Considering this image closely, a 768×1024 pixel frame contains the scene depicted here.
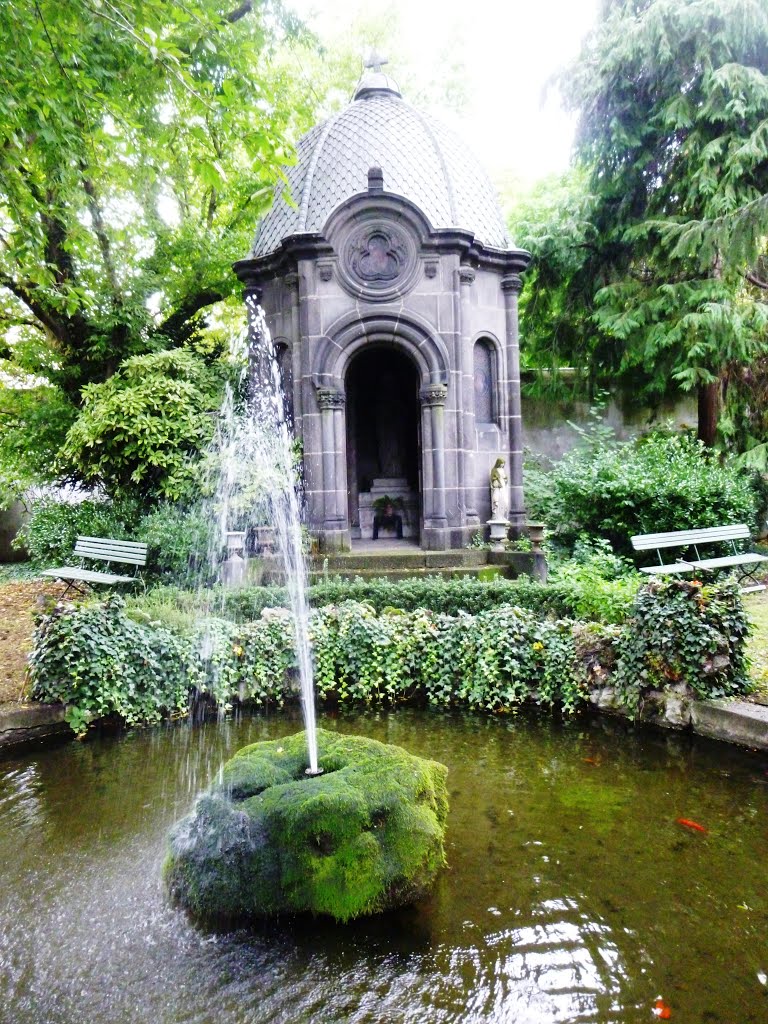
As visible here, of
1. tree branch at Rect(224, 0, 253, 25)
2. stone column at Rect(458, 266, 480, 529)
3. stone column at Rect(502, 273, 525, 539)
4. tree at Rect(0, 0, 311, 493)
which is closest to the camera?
tree at Rect(0, 0, 311, 493)

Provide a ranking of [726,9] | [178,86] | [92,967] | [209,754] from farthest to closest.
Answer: [726,9]
[209,754]
[178,86]
[92,967]

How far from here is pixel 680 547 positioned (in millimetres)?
10523

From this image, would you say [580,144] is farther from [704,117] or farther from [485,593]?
[485,593]

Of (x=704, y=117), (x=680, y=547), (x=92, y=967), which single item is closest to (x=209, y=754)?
(x=92, y=967)

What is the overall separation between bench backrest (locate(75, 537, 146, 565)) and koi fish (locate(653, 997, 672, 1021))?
7342mm

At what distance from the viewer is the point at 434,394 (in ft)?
35.0

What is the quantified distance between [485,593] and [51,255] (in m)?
9.75

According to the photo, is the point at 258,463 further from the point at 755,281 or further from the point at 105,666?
the point at 755,281

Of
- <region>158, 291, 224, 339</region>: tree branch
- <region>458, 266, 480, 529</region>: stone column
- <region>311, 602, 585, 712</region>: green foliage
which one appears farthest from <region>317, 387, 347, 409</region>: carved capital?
<region>158, 291, 224, 339</region>: tree branch

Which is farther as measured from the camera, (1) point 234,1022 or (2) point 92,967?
(2) point 92,967

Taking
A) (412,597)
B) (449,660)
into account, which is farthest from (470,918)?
(412,597)

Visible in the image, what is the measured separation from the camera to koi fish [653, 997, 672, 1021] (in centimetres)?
274

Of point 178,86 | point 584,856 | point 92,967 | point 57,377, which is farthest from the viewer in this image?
point 57,377

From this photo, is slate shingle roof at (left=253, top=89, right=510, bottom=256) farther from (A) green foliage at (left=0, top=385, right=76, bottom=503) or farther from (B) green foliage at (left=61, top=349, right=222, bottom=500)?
(A) green foliage at (left=0, top=385, right=76, bottom=503)
